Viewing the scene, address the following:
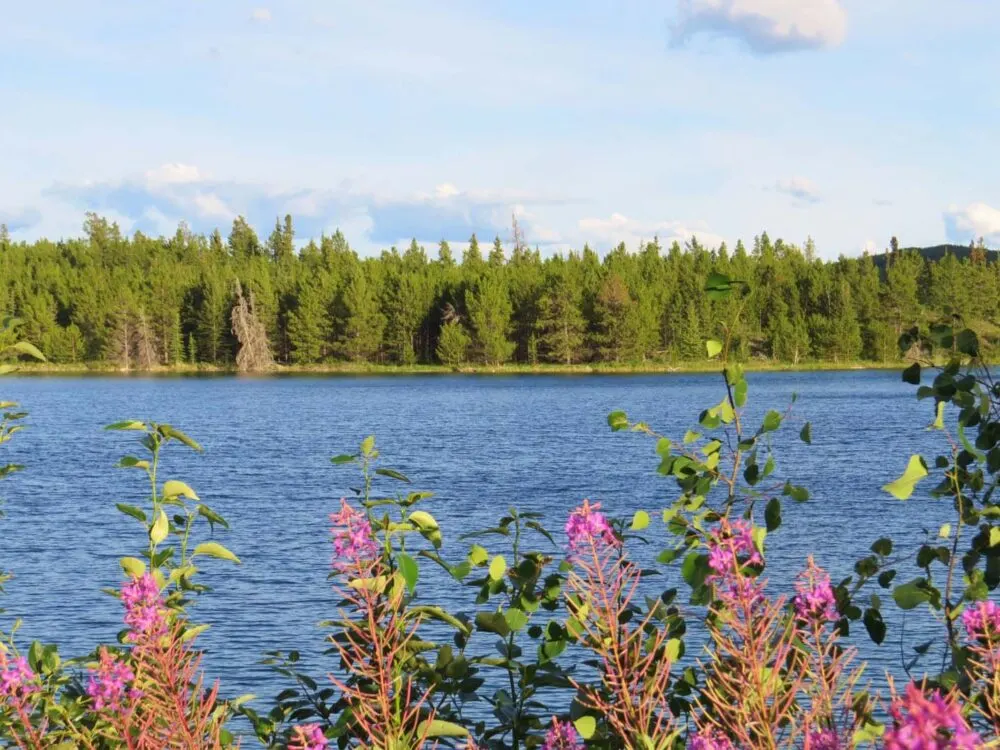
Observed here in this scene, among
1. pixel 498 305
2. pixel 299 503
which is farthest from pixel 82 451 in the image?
pixel 498 305

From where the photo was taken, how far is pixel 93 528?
26.1 metres

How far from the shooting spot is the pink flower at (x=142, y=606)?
2.87 m

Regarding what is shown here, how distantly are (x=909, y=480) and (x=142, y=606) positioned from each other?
206 cm

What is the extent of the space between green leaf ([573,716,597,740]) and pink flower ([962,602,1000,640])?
93 centimetres

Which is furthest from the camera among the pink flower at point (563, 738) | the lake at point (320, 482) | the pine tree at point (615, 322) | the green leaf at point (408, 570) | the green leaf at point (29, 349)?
the pine tree at point (615, 322)

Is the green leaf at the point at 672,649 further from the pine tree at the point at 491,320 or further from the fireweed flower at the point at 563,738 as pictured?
the pine tree at the point at 491,320

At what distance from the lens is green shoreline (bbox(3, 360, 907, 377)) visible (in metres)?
120

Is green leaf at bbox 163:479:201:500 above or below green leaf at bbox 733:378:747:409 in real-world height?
below

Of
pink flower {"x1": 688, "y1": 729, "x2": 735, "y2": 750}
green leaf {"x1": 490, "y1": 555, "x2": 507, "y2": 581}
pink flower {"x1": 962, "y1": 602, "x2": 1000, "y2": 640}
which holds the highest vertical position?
green leaf {"x1": 490, "y1": 555, "x2": 507, "y2": 581}

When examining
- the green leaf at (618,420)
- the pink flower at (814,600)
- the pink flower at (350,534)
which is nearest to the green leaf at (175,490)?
the pink flower at (350,534)

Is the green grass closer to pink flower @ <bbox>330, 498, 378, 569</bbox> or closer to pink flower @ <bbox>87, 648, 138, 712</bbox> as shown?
pink flower @ <bbox>330, 498, 378, 569</bbox>

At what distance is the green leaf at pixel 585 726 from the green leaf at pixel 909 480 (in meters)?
0.99

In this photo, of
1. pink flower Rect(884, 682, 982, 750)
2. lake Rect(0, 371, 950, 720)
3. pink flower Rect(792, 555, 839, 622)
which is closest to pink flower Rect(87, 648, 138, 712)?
pink flower Rect(792, 555, 839, 622)

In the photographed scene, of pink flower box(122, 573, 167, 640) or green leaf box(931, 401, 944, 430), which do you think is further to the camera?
green leaf box(931, 401, 944, 430)
